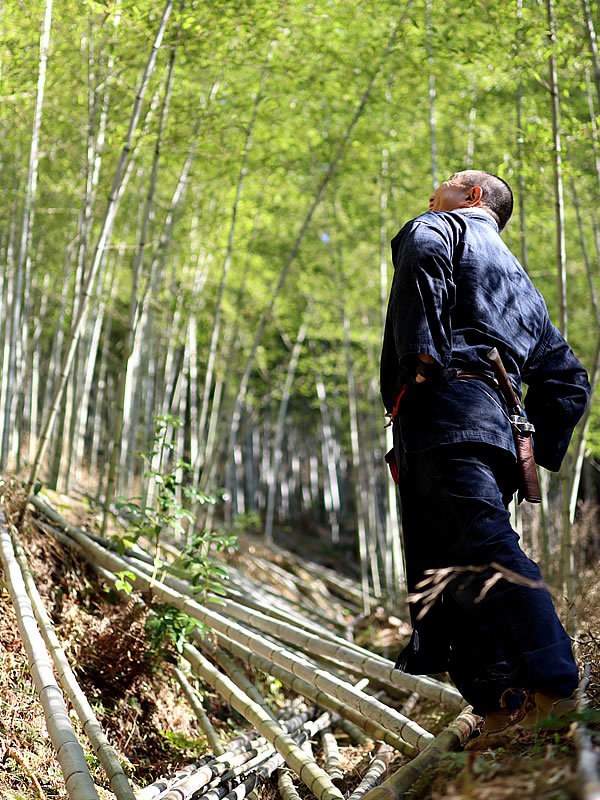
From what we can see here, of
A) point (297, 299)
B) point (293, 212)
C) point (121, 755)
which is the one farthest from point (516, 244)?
point (121, 755)

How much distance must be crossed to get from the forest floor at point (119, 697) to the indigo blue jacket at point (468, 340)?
56 cm

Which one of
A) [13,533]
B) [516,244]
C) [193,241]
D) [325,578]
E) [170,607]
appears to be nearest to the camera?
[170,607]

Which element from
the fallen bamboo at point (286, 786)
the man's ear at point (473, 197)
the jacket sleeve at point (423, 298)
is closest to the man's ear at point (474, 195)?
the man's ear at point (473, 197)

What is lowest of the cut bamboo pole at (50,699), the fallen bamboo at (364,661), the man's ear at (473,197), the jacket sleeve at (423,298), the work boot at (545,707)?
the fallen bamboo at (364,661)

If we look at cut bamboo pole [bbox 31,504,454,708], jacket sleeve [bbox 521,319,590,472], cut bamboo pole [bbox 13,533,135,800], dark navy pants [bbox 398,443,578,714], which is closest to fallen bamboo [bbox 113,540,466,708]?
cut bamboo pole [bbox 31,504,454,708]

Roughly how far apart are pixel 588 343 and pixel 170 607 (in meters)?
7.94

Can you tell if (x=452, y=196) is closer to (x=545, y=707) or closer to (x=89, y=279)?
(x=545, y=707)

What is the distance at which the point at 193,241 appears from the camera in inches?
302

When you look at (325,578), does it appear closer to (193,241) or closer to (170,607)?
(193,241)

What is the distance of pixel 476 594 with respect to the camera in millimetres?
1477

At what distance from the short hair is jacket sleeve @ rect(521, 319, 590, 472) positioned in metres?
0.37

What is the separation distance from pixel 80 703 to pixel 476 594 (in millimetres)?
1113

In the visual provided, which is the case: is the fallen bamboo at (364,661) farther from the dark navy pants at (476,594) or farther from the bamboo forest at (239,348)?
the dark navy pants at (476,594)

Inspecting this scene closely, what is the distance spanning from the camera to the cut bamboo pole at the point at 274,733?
1.64 m
